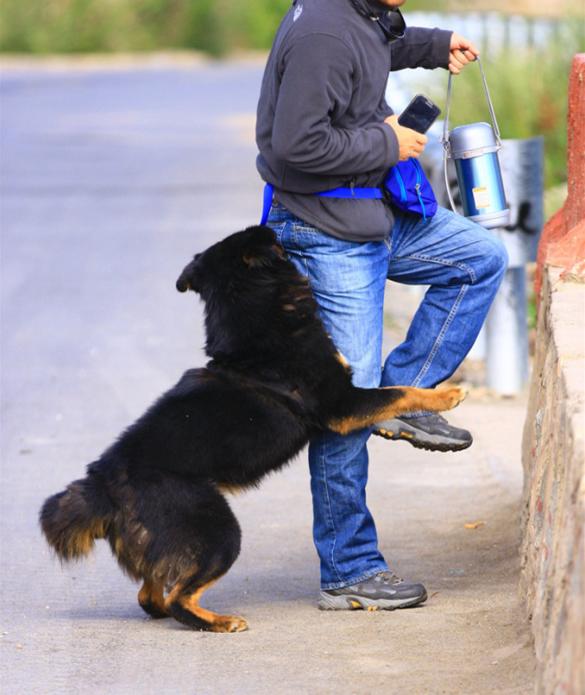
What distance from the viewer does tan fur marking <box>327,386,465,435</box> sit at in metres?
4.78

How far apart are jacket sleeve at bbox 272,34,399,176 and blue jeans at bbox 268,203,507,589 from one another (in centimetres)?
35

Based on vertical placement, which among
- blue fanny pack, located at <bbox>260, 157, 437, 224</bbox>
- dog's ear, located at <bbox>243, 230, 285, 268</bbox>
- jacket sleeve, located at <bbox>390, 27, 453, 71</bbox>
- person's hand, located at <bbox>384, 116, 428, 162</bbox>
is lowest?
dog's ear, located at <bbox>243, 230, 285, 268</bbox>

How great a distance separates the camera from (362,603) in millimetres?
5086

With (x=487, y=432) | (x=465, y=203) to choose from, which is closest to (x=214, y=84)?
(x=487, y=432)

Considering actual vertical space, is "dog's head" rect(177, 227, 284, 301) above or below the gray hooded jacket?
below

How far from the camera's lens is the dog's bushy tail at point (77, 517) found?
4.72 metres

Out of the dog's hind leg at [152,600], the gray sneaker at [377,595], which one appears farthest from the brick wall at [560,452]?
the dog's hind leg at [152,600]

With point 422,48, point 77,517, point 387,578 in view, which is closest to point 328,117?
point 422,48

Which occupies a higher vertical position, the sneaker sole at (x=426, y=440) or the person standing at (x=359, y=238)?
the person standing at (x=359, y=238)

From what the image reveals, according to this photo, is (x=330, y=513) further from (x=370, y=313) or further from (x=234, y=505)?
(x=234, y=505)

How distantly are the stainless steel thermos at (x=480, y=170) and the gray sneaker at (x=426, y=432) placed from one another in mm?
877

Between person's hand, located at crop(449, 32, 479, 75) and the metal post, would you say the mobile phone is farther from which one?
the metal post

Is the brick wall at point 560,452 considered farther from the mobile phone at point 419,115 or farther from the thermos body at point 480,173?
the mobile phone at point 419,115

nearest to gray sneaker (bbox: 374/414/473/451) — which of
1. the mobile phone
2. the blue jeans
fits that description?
the blue jeans
